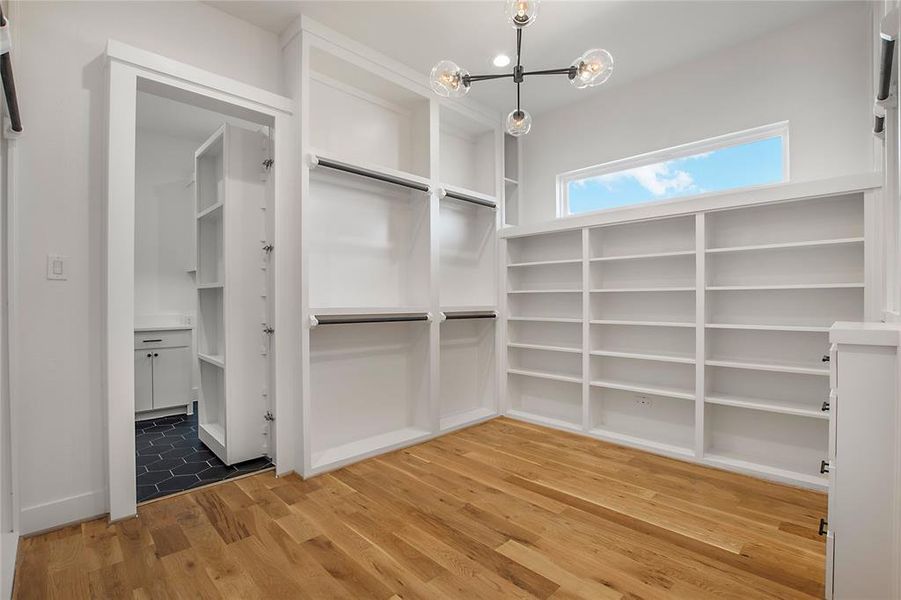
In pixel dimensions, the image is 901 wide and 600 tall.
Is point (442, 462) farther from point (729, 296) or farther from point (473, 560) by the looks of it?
point (729, 296)

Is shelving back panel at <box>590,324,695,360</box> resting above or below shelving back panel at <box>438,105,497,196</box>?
below

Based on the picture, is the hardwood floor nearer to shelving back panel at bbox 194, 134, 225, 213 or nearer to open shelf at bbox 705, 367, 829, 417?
open shelf at bbox 705, 367, 829, 417

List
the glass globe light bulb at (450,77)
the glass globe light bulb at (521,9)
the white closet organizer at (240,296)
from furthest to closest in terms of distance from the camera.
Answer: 1. the white closet organizer at (240,296)
2. the glass globe light bulb at (450,77)
3. the glass globe light bulb at (521,9)

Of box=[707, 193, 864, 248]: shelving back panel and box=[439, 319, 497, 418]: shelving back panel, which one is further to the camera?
box=[439, 319, 497, 418]: shelving back panel

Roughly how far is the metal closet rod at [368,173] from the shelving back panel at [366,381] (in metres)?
1.17

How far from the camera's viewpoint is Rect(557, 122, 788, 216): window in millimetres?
3234

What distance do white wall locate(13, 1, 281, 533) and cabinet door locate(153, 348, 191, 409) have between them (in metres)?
2.33

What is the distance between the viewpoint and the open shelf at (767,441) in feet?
9.32

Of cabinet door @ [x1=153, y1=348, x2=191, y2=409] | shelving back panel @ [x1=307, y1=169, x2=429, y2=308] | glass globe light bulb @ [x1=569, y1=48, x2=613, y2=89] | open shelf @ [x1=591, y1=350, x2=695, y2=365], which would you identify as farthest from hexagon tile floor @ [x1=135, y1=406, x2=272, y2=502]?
glass globe light bulb @ [x1=569, y1=48, x2=613, y2=89]

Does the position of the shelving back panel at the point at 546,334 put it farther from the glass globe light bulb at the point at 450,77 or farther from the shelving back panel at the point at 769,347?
the glass globe light bulb at the point at 450,77

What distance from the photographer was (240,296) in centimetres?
325

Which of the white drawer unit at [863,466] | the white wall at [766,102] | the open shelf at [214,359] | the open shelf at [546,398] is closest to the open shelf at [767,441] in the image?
the open shelf at [546,398]

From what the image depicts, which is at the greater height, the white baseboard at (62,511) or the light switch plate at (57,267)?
the light switch plate at (57,267)

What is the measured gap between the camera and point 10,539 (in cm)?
189
